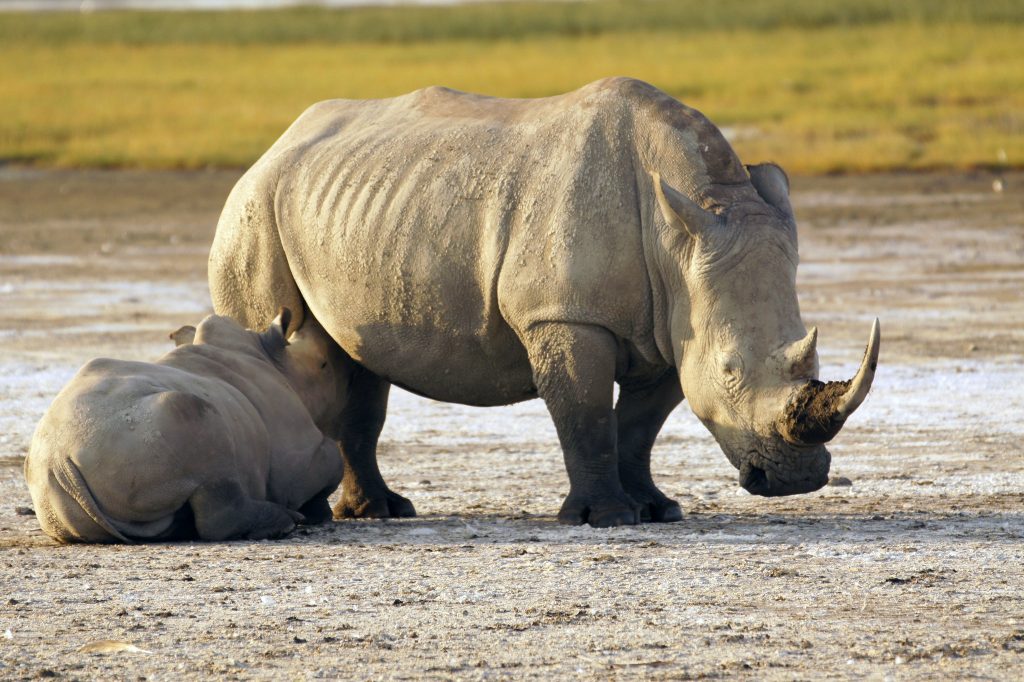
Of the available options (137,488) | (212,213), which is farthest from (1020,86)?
(137,488)

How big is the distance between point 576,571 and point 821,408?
110 centimetres

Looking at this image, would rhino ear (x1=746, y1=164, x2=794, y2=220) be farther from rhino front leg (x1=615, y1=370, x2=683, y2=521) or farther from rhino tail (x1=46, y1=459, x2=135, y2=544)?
rhino tail (x1=46, y1=459, x2=135, y2=544)

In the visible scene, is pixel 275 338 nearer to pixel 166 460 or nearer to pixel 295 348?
pixel 295 348

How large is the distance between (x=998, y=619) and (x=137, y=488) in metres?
3.26

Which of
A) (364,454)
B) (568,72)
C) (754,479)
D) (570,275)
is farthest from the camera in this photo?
(568,72)

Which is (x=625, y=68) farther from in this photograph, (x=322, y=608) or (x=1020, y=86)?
(x=322, y=608)

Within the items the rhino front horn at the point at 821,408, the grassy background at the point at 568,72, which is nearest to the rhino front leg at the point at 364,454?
the rhino front horn at the point at 821,408

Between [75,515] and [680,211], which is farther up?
[680,211]

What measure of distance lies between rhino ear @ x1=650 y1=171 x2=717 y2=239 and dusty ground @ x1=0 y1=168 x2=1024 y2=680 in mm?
1237

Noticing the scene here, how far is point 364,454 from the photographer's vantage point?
9.30 metres

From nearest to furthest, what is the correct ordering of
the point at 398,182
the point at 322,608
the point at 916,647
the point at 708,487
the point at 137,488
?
the point at 916,647
the point at 322,608
the point at 137,488
the point at 398,182
the point at 708,487

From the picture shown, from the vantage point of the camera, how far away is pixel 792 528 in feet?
27.0

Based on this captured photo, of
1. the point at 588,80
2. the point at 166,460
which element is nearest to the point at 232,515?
the point at 166,460

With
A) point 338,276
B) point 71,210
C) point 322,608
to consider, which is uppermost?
point 338,276
